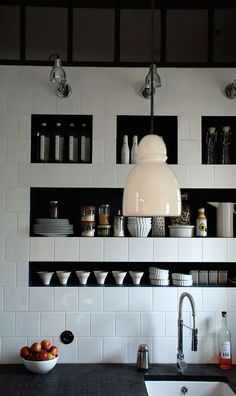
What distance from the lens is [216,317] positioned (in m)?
2.59

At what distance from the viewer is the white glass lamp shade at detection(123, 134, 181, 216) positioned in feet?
4.04

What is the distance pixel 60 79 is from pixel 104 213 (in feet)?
2.82

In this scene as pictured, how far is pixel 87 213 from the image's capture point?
265cm

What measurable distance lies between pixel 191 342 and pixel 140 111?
143 centimetres

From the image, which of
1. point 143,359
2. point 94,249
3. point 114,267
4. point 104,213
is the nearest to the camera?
point 143,359

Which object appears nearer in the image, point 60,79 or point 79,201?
point 60,79

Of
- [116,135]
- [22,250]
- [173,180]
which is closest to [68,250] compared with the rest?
[22,250]

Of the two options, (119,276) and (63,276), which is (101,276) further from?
(63,276)

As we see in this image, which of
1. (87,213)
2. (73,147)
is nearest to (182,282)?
(87,213)

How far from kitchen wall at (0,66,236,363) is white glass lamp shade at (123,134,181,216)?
1296 mm

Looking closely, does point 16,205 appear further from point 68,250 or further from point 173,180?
point 173,180

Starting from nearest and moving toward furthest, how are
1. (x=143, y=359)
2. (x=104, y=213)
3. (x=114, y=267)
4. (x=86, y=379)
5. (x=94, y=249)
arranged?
1. (x=86, y=379)
2. (x=143, y=359)
3. (x=94, y=249)
4. (x=104, y=213)
5. (x=114, y=267)

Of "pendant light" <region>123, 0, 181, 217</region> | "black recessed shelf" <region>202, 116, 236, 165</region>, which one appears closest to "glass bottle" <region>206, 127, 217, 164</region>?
"black recessed shelf" <region>202, 116, 236, 165</region>

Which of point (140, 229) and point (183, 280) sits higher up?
point (140, 229)
